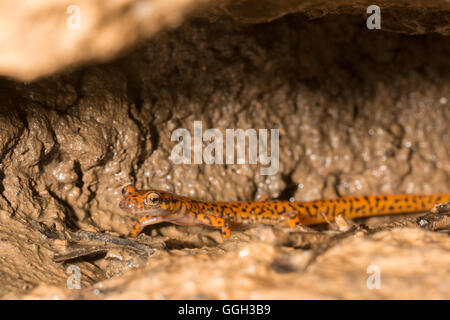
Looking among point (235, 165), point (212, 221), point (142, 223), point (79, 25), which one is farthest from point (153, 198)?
point (79, 25)

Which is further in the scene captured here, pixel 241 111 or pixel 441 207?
pixel 241 111

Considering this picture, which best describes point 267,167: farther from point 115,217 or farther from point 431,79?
point 431,79

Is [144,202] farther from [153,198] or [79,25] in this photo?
[79,25]

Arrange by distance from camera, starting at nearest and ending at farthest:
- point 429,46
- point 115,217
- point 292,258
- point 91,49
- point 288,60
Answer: point 292,258
point 91,49
point 115,217
point 288,60
point 429,46

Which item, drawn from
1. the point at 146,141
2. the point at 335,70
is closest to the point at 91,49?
the point at 146,141

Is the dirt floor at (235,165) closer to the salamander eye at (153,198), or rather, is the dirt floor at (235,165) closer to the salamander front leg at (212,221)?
the salamander front leg at (212,221)

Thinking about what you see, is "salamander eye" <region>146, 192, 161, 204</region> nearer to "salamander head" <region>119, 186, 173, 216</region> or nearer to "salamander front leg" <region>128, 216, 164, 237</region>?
"salamander head" <region>119, 186, 173, 216</region>

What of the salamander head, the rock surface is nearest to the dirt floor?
the salamander head
